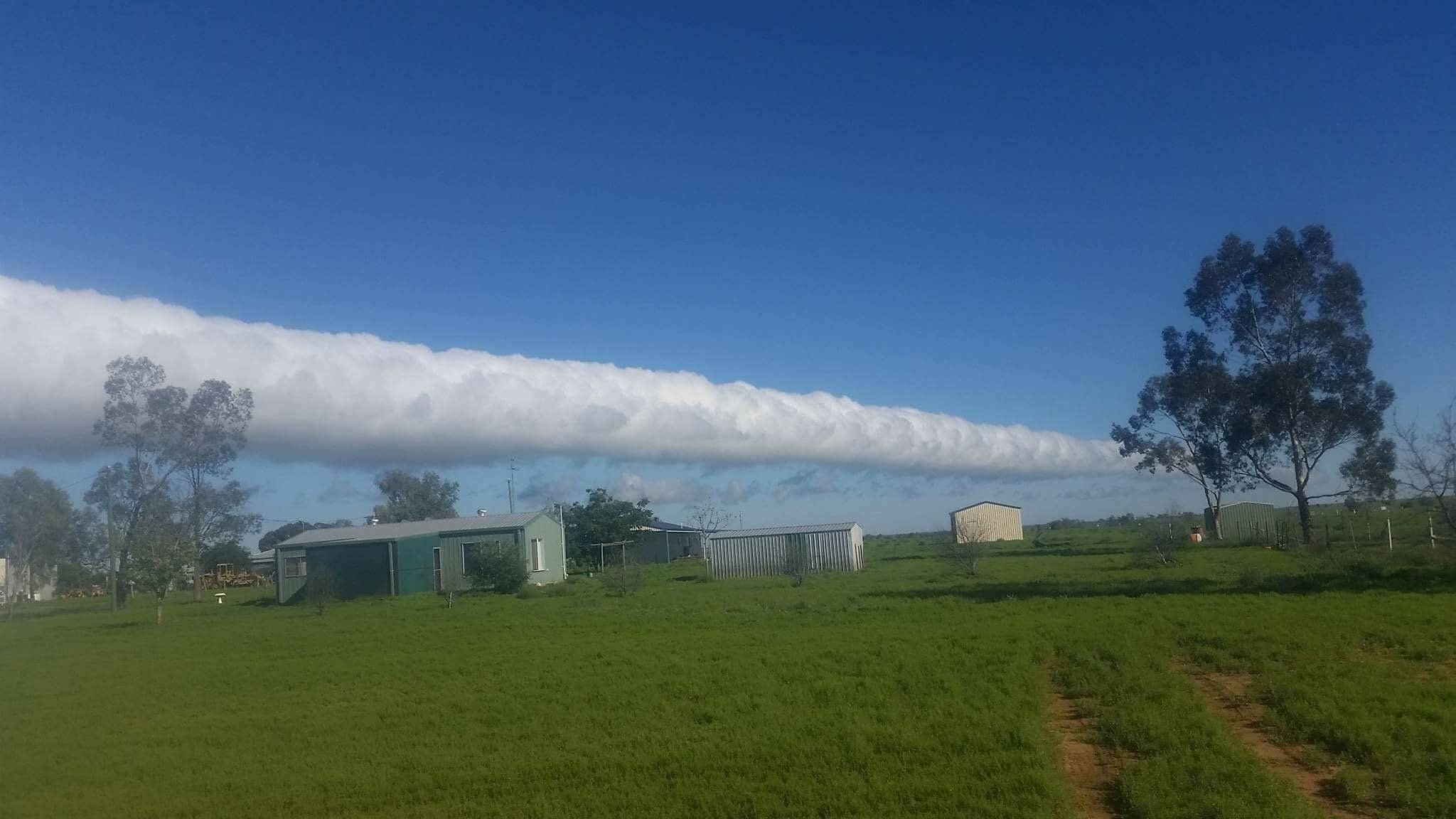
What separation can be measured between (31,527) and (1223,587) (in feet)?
172

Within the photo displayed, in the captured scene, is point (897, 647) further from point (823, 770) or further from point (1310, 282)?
point (1310, 282)

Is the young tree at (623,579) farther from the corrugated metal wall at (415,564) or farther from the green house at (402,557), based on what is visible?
the corrugated metal wall at (415,564)

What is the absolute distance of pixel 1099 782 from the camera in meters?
7.81

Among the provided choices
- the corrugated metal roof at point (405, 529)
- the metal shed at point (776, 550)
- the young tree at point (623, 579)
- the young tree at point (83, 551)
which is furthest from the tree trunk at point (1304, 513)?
the young tree at point (83, 551)

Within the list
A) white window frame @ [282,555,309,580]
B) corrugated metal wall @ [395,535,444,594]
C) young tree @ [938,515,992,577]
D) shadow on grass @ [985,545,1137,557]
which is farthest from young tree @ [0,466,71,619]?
shadow on grass @ [985,545,1137,557]

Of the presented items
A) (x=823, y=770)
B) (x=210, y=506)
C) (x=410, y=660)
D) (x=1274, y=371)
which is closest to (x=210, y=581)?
(x=210, y=506)

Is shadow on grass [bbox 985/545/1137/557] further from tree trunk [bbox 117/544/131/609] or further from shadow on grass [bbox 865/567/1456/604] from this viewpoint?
tree trunk [bbox 117/544/131/609]

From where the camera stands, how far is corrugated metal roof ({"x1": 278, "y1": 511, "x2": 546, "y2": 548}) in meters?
39.2

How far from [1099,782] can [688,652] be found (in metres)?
8.07

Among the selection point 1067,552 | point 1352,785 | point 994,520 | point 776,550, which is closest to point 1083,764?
point 1352,785

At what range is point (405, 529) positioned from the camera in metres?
41.6

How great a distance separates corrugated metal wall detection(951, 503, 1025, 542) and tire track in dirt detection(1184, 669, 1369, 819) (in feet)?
159

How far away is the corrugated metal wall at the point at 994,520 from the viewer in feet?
206

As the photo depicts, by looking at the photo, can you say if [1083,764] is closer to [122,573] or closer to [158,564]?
[158,564]
